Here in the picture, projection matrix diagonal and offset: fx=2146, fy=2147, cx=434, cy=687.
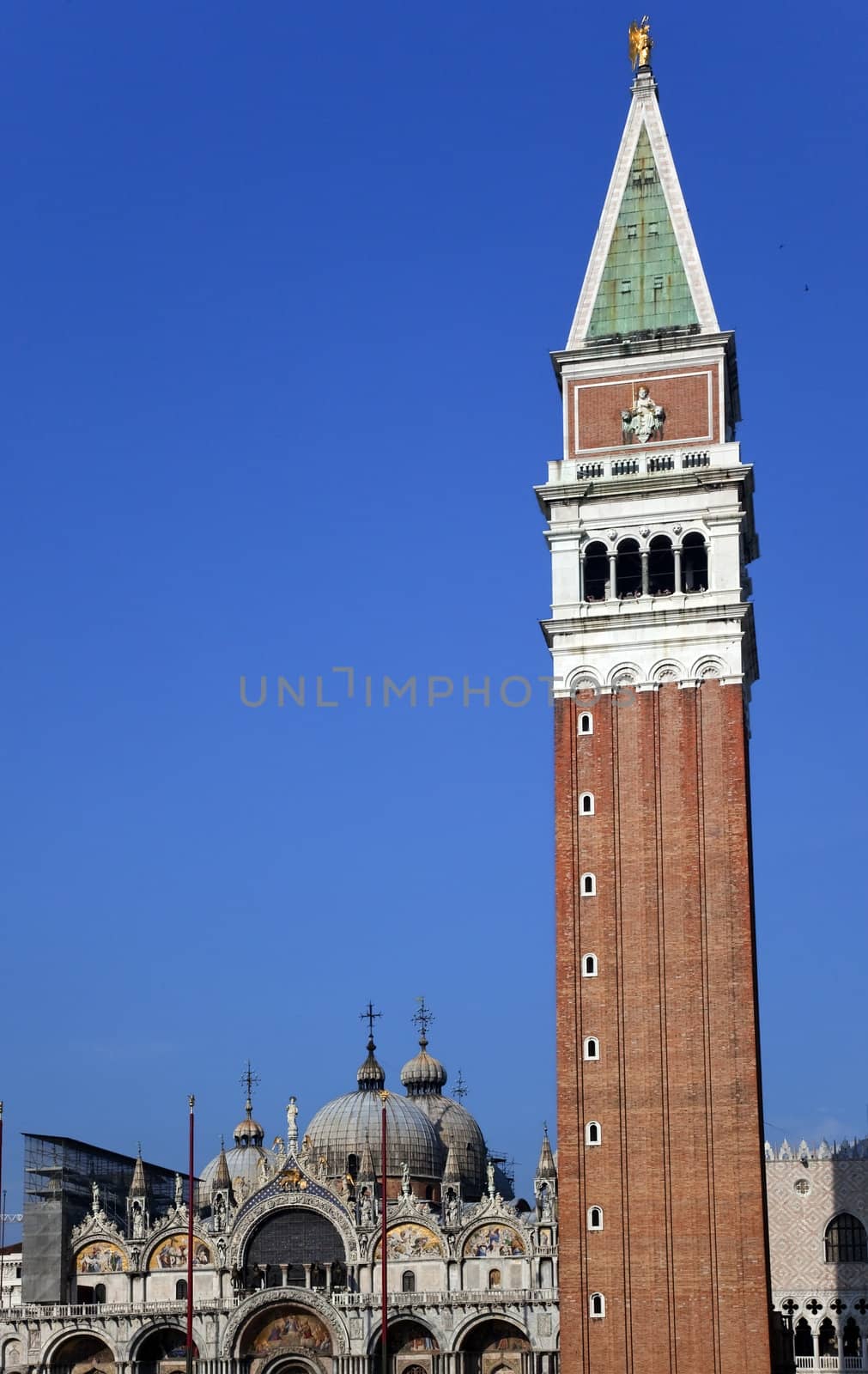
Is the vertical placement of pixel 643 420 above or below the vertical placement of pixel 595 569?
above

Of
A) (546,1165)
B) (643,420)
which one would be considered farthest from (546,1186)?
(643,420)

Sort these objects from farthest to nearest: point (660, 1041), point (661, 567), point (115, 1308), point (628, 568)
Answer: point (115, 1308) → point (628, 568) → point (661, 567) → point (660, 1041)

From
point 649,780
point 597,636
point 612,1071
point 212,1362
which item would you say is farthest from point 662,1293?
point 212,1362

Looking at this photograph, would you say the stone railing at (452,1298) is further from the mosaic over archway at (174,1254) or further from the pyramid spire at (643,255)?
the pyramid spire at (643,255)

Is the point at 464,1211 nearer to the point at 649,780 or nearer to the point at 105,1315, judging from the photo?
the point at 105,1315

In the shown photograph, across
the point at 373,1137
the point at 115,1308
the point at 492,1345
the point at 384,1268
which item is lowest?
the point at 492,1345

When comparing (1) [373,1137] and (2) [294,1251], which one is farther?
(1) [373,1137]

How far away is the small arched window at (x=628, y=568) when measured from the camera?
2901 inches

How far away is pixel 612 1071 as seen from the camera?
69000mm

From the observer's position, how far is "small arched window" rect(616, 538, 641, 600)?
73.7 metres

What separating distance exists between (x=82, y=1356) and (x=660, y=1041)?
3483 cm

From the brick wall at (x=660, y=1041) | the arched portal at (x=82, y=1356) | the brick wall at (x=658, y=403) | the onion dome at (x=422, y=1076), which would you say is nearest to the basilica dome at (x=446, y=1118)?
the onion dome at (x=422, y=1076)

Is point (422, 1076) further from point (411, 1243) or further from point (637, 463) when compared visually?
point (637, 463)

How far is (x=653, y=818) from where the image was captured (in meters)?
70.8
